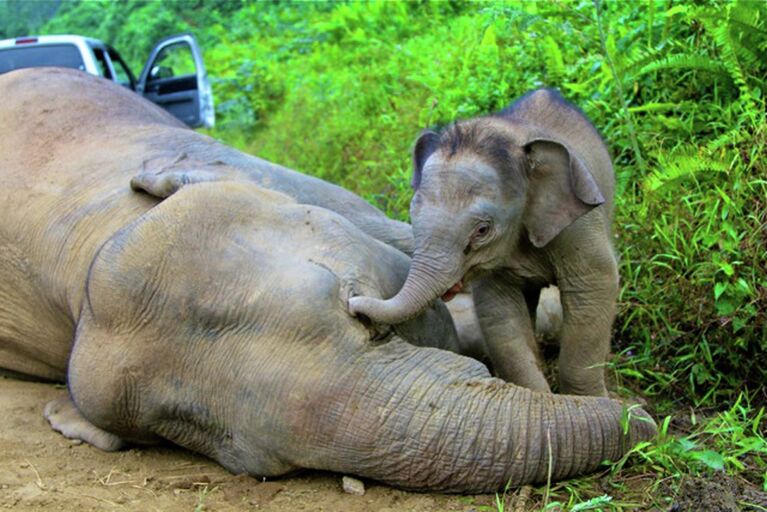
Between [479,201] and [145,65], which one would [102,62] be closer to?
[145,65]

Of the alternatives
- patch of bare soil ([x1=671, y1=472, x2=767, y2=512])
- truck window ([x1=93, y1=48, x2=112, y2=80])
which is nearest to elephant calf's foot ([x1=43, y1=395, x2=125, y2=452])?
patch of bare soil ([x1=671, y1=472, x2=767, y2=512])

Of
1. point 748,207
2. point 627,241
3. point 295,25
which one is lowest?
point 295,25

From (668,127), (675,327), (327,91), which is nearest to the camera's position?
(675,327)

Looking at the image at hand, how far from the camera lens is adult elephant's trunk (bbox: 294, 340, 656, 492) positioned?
3096 mm

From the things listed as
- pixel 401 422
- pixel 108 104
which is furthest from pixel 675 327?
pixel 108 104

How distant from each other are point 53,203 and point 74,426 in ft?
3.02

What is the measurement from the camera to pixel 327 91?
9727 mm

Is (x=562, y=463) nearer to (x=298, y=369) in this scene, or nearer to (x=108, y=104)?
(x=298, y=369)

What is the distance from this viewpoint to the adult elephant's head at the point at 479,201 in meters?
3.29

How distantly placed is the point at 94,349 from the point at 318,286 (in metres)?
0.81

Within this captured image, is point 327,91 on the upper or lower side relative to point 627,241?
lower

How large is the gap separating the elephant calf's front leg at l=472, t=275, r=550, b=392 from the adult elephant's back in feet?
4.29

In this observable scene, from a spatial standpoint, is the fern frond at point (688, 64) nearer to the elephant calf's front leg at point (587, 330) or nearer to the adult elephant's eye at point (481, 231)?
the elephant calf's front leg at point (587, 330)

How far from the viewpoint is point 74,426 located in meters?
3.93
